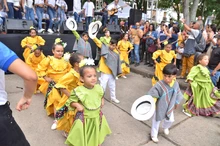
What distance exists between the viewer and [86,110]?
7.87 ft

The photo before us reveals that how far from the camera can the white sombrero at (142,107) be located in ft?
8.44

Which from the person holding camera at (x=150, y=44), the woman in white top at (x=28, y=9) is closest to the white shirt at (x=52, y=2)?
the woman in white top at (x=28, y=9)

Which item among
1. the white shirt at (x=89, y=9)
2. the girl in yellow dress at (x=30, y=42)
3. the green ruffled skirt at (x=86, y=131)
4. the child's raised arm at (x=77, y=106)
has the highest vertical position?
the white shirt at (x=89, y=9)

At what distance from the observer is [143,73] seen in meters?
7.04

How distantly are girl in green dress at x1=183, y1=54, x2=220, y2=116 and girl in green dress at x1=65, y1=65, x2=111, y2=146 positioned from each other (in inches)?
90.9

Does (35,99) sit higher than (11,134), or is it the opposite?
(11,134)

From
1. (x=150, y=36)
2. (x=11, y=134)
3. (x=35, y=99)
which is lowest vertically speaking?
(x=35, y=99)

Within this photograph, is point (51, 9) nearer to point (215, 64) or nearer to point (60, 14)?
point (60, 14)

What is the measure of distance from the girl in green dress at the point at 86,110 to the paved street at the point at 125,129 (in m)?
0.63

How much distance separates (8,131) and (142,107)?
1713 millimetres

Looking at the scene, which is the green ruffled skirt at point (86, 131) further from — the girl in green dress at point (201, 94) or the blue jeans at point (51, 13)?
the blue jeans at point (51, 13)

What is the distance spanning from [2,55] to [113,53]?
10.8ft

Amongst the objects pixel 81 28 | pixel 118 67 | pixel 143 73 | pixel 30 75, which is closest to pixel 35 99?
pixel 118 67

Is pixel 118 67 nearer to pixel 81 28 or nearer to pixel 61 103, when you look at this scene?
pixel 61 103
